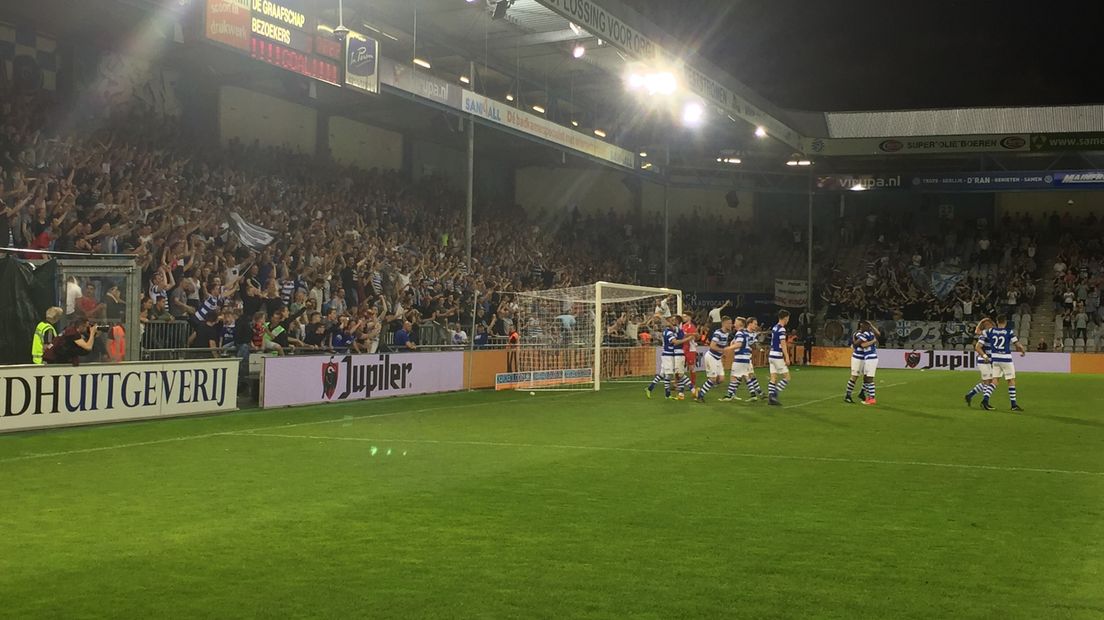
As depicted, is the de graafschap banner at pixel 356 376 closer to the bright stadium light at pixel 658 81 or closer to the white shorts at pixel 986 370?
the bright stadium light at pixel 658 81

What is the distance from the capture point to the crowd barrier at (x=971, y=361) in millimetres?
38719

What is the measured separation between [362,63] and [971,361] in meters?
27.0

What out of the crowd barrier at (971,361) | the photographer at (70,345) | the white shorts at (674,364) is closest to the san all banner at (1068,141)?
the crowd barrier at (971,361)

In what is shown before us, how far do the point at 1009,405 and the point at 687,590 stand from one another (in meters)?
18.1

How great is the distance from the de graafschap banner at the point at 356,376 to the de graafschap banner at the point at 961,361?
2179 centimetres

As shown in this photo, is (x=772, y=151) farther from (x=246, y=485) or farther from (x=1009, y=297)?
(x=246, y=485)

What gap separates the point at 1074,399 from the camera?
24.2 metres

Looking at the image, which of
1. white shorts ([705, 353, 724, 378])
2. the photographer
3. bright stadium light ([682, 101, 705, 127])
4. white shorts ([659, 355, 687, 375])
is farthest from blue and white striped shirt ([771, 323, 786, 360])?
bright stadium light ([682, 101, 705, 127])

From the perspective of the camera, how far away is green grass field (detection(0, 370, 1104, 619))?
660 cm

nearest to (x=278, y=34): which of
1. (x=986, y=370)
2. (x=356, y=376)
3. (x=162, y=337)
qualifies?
(x=162, y=337)

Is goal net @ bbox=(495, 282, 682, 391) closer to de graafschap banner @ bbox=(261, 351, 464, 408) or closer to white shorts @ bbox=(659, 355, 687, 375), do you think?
de graafschap banner @ bbox=(261, 351, 464, 408)

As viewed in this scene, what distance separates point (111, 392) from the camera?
54.5ft

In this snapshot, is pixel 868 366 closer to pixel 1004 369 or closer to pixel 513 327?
pixel 1004 369

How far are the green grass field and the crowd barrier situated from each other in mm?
23533
